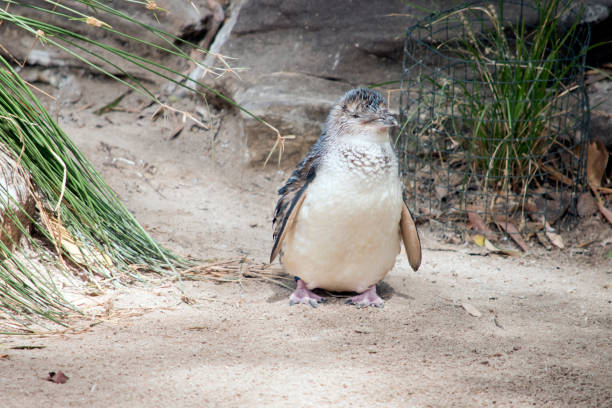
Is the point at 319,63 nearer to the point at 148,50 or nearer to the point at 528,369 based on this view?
the point at 148,50

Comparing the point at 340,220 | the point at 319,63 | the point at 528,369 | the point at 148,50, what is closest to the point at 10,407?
the point at 340,220

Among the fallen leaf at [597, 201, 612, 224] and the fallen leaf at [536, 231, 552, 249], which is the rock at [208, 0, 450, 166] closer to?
the fallen leaf at [536, 231, 552, 249]

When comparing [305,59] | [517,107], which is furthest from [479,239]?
[305,59]

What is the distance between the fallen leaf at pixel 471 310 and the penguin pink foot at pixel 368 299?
16.4 inches

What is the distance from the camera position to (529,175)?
4844mm

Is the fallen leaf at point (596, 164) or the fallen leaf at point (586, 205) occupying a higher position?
the fallen leaf at point (596, 164)

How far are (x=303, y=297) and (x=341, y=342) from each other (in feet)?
1.68

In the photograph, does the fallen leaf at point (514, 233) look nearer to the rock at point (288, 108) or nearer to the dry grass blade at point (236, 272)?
the rock at point (288, 108)

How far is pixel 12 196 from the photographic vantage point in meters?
3.27

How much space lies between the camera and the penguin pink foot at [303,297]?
3.42m

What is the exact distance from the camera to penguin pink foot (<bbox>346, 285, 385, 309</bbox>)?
3436mm

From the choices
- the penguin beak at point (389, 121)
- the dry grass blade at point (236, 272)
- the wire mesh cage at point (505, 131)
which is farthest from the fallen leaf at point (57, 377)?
the wire mesh cage at point (505, 131)

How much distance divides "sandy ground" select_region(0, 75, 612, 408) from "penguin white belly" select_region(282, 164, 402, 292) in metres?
0.19

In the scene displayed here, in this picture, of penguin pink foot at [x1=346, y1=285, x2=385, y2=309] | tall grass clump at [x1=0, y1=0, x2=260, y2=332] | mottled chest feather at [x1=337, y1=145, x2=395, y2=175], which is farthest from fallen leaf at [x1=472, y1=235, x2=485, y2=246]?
tall grass clump at [x1=0, y1=0, x2=260, y2=332]
